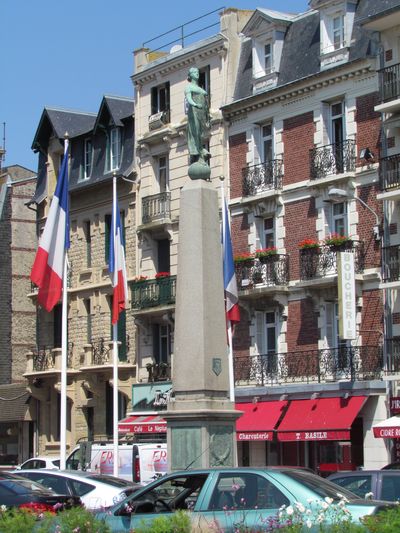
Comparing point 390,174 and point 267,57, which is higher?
point 267,57

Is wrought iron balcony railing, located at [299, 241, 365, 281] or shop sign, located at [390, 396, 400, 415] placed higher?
wrought iron balcony railing, located at [299, 241, 365, 281]

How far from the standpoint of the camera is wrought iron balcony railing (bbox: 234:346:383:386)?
117 feet

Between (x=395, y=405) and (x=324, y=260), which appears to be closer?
(x=395, y=405)

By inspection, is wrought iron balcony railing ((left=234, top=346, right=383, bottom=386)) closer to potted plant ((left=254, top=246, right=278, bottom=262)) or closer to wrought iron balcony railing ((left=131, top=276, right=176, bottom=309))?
potted plant ((left=254, top=246, right=278, bottom=262))

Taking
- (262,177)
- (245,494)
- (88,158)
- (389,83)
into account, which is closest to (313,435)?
(262,177)

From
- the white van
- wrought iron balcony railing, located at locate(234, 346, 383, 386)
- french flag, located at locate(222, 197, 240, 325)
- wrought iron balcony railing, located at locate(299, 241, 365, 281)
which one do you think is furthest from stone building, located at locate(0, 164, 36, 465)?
french flag, located at locate(222, 197, 240, 325)

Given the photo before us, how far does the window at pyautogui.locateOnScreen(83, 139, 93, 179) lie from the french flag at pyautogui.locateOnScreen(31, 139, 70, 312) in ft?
53.6

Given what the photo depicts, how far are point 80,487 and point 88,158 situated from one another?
1022 inches

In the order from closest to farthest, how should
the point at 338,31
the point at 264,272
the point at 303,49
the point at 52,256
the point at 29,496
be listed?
the point at 29,496 < the point at 52,256 < the point at 338,31 < the point at 264,272 < the point at 303,49

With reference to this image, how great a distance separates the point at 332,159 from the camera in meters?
37.5

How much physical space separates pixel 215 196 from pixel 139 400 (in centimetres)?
2141

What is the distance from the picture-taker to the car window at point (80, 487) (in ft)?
79.3

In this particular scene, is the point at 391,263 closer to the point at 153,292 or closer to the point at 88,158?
the point at 153,292

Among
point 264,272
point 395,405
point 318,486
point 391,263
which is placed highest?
point 264,272
